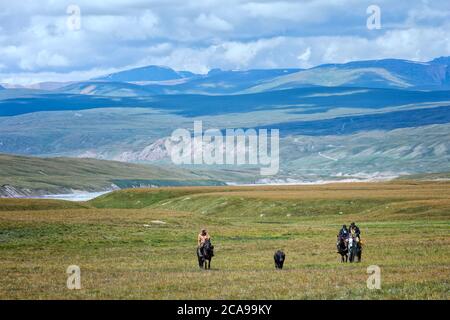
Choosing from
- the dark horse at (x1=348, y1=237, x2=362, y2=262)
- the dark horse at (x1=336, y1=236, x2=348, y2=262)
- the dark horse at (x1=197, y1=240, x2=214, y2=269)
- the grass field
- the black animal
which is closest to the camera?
the grass field

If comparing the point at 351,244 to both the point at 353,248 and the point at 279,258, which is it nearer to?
the point at 353,248

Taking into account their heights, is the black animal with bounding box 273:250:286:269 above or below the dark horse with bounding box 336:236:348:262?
below

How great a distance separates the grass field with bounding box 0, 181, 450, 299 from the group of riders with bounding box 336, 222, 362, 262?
47.9 inches

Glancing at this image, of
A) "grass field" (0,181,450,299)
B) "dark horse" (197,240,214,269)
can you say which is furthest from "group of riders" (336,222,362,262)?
"dark horse" (197,240,214,269)

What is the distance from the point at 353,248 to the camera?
4694 centimetres

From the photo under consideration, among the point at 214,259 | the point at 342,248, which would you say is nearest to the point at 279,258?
the point at 342,248

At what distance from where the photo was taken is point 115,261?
5012 centimetres

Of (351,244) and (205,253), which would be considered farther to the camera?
(351,244)

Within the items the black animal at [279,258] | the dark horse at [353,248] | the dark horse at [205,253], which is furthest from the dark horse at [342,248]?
the dark horse at [205,253]

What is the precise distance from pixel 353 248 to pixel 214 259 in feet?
30.7

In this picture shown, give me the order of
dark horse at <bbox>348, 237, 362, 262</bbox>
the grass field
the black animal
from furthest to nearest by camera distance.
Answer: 1. dark horse at <bbox>348, 237, 362, 262</bbox>
2. the black animal
3. the grass field

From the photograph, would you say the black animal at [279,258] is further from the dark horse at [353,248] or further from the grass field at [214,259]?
the dark horse at [353,248]

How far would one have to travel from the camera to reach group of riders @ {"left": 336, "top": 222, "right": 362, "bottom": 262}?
154 ft

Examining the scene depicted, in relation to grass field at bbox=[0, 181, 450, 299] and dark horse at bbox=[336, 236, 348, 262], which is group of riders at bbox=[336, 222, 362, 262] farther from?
grass field at bbox=[0, 181, 450, 299]
